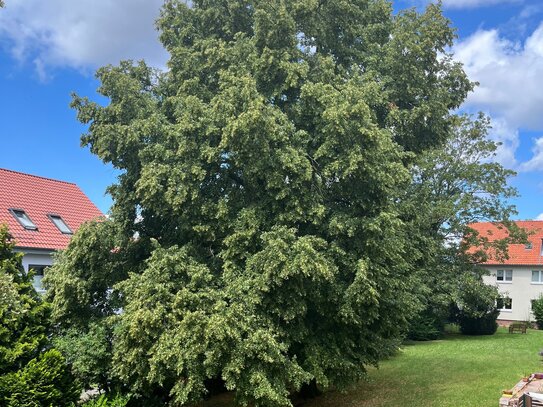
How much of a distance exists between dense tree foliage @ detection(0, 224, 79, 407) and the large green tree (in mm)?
722

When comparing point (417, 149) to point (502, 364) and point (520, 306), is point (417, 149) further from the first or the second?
point (520, 306)

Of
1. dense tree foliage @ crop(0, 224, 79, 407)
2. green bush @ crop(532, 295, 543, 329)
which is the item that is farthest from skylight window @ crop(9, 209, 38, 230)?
green bush @ crop(532, 295, 543, 329)

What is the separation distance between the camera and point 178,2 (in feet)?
48.3

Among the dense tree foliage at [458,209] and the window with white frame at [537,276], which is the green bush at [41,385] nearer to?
the dense tree foliage at [458,209]

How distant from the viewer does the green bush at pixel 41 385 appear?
1095cm

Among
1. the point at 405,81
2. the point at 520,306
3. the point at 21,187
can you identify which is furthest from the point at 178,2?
the point at 520,306

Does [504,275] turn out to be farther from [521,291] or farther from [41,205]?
[41,205]

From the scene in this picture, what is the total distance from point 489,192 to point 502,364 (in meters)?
12.7

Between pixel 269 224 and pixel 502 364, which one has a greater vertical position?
pixel 269 224

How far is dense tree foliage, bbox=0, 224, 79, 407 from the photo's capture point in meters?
11.0

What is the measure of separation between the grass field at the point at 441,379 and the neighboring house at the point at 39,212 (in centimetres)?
1223

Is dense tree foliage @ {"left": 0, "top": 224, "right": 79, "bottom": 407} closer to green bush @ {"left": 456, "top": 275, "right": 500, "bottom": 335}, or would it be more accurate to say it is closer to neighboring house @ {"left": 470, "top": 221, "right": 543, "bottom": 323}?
green bush @ {"left": 456, "top": 275, "right": 500, "bottom": 335}

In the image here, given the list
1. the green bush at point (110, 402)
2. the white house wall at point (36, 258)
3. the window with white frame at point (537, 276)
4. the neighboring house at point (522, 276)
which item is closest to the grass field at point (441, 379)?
the green bush at point (110, 402)

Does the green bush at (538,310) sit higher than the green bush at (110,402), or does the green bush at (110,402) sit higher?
the green bush at (538,310)
